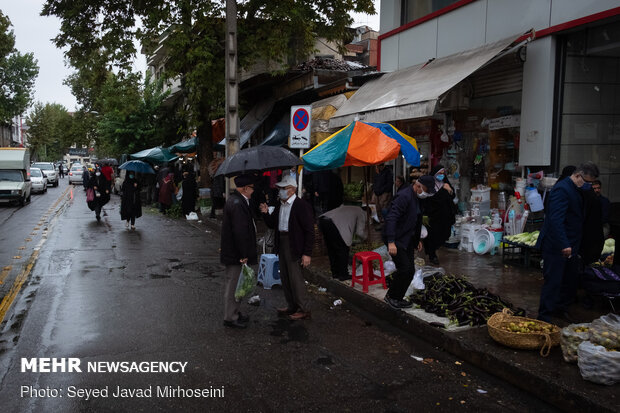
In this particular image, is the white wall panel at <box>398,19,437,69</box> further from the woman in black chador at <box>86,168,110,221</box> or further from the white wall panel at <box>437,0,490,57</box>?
the woman in black chador at <box>86,168,110,221</box>

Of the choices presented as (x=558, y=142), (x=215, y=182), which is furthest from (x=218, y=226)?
(x=558, y=142)

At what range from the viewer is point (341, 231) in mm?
7988

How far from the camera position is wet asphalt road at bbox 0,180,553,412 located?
4.23 meters

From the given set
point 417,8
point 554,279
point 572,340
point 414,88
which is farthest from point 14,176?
point 572,340

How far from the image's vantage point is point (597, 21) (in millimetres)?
8078

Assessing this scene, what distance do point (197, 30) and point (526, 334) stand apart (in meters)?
17.5

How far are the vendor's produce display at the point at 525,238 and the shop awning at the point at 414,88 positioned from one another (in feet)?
8.84

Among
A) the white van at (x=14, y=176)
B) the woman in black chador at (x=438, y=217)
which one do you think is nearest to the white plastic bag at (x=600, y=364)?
the woman in black chador at (x=438, y=217)

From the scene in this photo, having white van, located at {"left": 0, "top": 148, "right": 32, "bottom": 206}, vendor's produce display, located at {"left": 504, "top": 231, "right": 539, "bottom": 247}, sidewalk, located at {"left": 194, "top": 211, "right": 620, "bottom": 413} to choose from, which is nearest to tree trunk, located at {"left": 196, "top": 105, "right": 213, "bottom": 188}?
white van, located at {"left": 0, "top": 148, "right": 32, "bottom": 206}

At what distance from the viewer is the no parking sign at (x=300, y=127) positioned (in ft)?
29.8

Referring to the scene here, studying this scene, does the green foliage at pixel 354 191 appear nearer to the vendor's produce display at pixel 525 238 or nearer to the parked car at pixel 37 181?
the vendor's produce display at pixel 525 238

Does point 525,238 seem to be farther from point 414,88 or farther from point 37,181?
point 37,181

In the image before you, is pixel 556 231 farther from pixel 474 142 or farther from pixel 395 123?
pixel 395 123

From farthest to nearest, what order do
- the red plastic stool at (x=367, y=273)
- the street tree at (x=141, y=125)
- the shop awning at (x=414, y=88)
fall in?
the street tree at (x=141, y=125), the shop awning at (x=414, y=88), the red plastic stool at (x=367, y=273)
